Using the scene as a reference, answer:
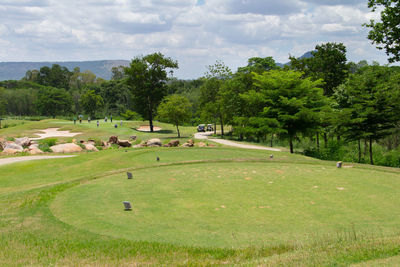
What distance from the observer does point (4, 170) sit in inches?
752

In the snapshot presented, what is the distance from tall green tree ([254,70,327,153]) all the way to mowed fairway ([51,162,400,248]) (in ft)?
66.9

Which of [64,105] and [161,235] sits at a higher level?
[64,105]

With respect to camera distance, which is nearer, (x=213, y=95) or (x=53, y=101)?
(x=213, y=95)

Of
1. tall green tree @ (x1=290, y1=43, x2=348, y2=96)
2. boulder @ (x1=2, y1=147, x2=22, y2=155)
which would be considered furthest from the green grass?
tall green tree @ (x1=290, y1=43, x2=348, y2=96)

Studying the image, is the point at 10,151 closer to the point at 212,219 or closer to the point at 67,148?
the point at 67,148

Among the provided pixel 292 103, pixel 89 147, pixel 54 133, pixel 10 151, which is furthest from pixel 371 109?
pixel 54 133

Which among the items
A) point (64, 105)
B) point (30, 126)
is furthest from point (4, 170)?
point (64, 105)

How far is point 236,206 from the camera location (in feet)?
30.1

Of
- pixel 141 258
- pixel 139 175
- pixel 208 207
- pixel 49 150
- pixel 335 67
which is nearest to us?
pixel 141 258

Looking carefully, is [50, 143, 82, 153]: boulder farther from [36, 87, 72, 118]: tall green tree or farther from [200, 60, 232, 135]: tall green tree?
[36, 87, 72, 118]: tall green tree

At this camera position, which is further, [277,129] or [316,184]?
[277,129]

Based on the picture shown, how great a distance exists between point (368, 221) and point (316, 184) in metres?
3.63

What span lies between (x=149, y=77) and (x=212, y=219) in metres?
51.8

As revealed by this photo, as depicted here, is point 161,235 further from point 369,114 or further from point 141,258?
point 369,114
